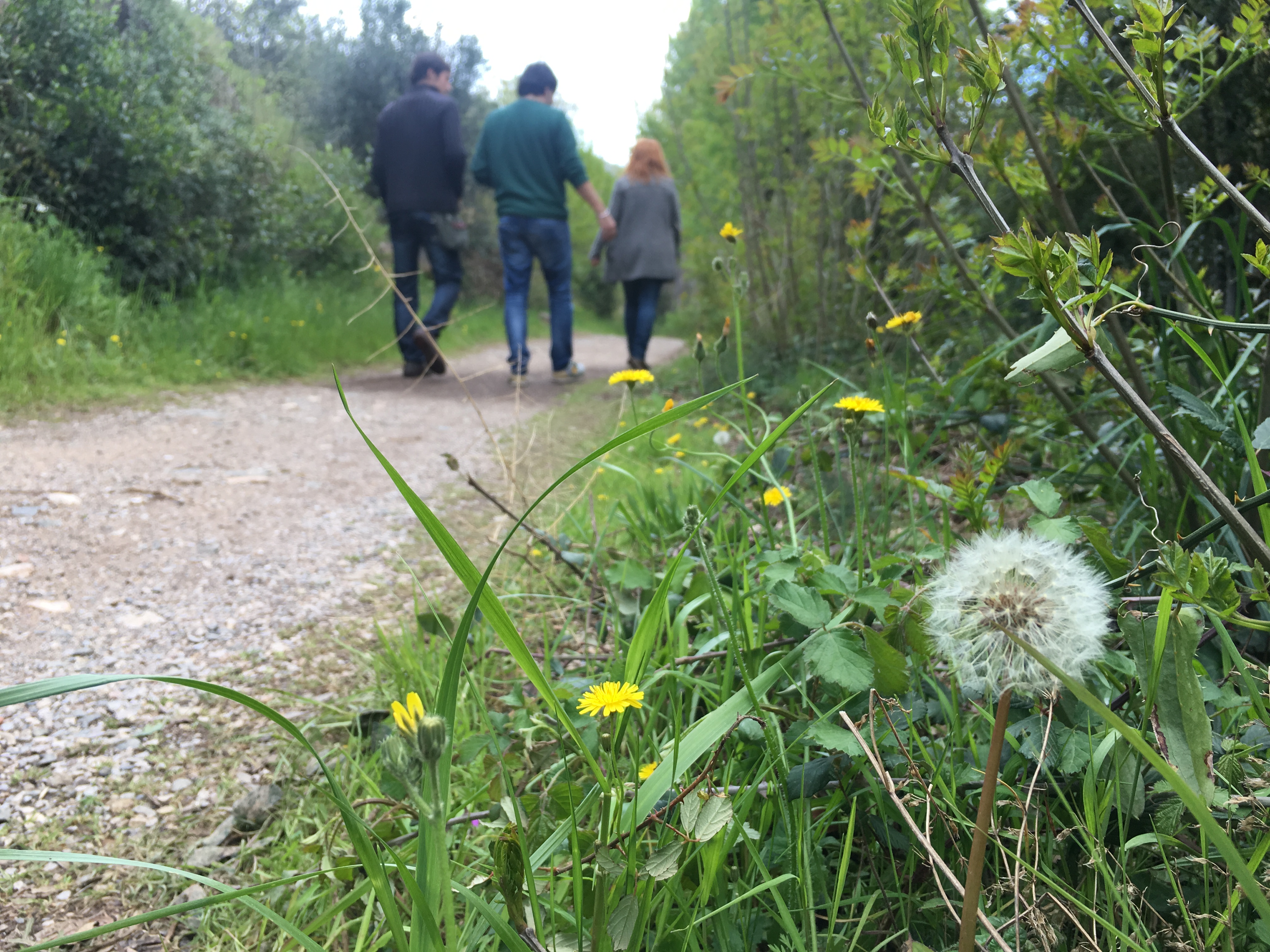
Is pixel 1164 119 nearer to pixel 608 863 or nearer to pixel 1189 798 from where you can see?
pixel 1189 798

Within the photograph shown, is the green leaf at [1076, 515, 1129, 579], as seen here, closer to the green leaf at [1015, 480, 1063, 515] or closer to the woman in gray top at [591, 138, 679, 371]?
the green leaf at [1015, 480, 1063, 515]

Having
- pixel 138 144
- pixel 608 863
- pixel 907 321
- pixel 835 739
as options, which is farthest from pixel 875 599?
pixel 138 144

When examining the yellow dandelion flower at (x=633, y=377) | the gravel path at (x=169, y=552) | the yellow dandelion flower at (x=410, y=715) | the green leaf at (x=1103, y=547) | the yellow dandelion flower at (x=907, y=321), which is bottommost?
the gravel path at (x=169, y=552)

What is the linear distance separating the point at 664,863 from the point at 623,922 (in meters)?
0.07

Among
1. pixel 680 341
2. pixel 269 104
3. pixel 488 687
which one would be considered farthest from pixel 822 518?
pixel 680 341

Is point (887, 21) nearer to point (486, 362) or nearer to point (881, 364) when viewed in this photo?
point (881, 364)

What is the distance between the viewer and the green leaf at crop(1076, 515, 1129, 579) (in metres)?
0.98

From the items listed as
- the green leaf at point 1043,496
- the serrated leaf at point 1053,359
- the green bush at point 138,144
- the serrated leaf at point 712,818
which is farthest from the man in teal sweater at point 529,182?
the serrated leaf at point 1053,359

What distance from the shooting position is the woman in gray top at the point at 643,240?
6.99m

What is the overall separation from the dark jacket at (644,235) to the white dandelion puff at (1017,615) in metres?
6.50

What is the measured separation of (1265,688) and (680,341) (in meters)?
13.6

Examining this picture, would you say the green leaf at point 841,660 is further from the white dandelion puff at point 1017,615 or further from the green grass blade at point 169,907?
the green grass blade at point 169,907

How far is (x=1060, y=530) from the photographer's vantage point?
103 centimetres

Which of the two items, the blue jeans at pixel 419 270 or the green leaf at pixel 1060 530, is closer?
the green leaf at pixel 1060 530
